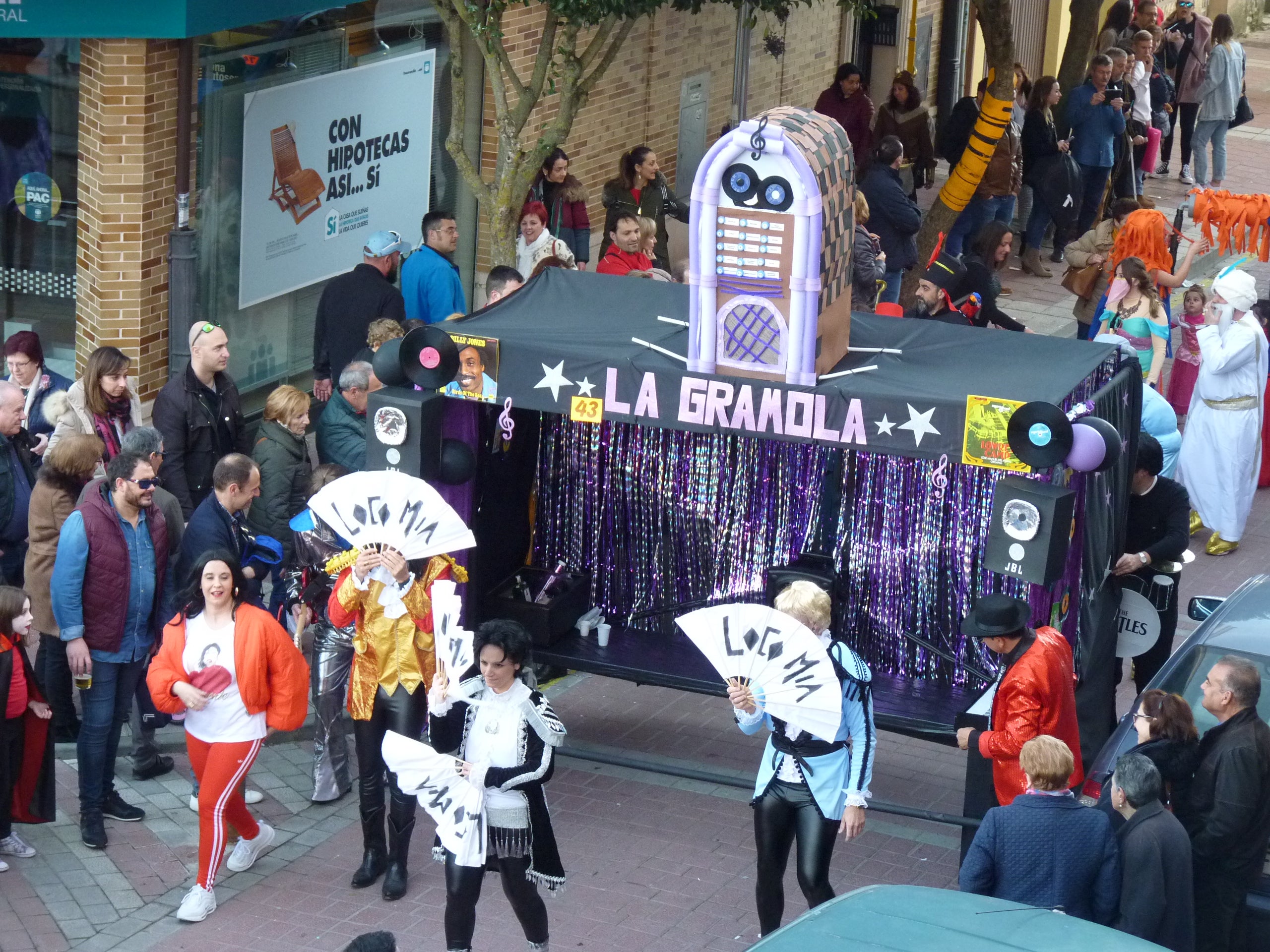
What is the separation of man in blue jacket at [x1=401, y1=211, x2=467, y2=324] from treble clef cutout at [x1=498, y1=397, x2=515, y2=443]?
3.29 m

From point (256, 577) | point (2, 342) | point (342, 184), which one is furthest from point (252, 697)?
point (342, 184)

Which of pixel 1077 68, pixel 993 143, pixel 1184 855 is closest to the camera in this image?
pixel 1184 855

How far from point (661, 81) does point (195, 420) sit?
31.2ft

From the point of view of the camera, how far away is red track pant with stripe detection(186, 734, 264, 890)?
7.31 meters

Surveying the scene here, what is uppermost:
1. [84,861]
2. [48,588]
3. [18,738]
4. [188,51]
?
[188,51]

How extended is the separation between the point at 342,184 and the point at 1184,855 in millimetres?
9000

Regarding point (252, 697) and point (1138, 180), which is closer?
point (252, 697)

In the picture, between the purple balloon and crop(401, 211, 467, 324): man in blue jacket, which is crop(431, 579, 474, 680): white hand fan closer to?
the purple balloon

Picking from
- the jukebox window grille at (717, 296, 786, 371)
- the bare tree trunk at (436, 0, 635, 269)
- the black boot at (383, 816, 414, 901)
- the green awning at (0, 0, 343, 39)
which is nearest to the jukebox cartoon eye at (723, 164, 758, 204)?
the jukebox window grille at (717, 296, 786, 371)

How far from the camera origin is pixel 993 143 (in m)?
16.4

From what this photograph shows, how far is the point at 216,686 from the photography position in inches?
284

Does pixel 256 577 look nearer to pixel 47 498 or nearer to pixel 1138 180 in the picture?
pixel 47 498

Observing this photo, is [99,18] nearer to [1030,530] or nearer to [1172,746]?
[1030,530]

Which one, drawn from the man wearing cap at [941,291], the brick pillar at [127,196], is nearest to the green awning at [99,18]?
the brick pillar at [127,196]
